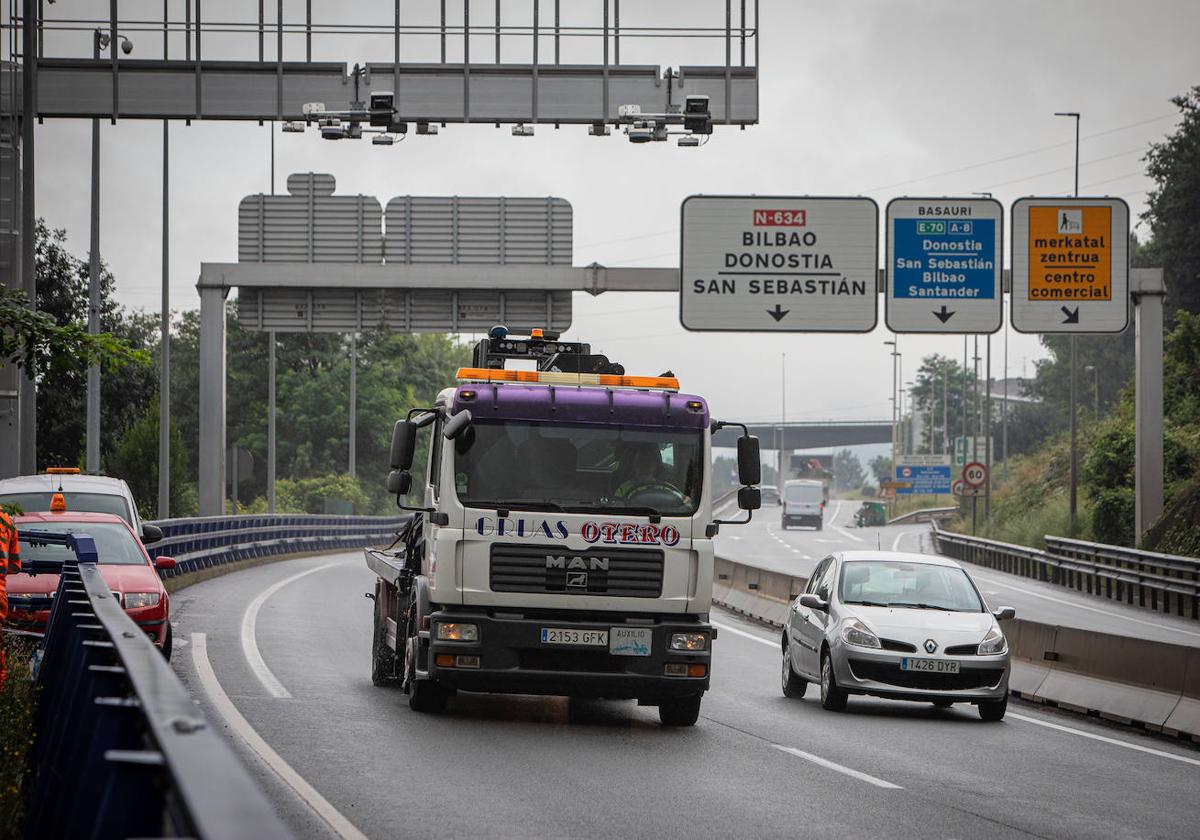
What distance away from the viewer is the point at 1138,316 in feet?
100

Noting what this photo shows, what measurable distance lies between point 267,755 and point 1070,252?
2127 cm

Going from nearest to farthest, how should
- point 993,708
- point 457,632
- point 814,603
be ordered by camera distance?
point 457,632 → point 993,708 → point 814,603

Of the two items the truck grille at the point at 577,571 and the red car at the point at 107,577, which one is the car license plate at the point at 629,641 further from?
the red car at the point at 107,577

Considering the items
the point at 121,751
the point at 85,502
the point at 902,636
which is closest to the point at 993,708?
the point at 902,636

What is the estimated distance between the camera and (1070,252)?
2995cm

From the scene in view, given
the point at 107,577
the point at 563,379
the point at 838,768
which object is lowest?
the point at 838,768

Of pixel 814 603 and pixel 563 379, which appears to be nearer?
pixel 563 379

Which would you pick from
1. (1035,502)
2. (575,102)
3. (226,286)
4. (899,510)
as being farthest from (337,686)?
(899,510)

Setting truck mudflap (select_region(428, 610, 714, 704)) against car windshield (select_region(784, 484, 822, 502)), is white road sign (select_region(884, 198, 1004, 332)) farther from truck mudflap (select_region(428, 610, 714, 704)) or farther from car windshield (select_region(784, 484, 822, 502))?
car windshield (select_region(784, 484, 822, 502))

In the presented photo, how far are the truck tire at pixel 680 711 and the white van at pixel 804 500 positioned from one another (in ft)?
250

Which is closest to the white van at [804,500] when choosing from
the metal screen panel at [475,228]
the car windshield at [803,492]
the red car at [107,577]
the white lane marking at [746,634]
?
the car windshield at [803,492]

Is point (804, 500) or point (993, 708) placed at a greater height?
point (993, 708)

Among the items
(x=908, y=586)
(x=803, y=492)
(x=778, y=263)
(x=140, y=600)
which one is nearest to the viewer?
(x=140, y=600)

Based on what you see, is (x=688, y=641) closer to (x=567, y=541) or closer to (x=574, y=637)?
(x=574, y=637)
